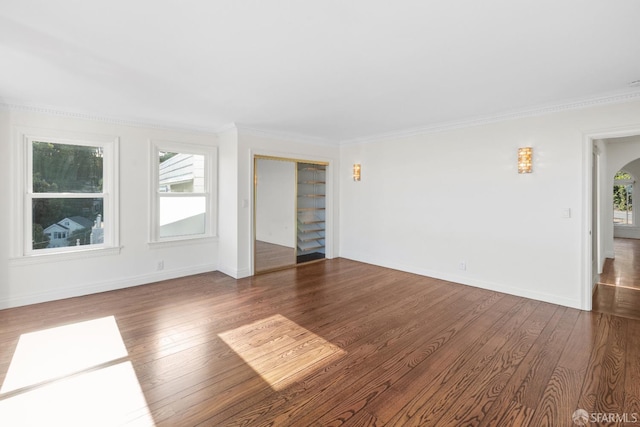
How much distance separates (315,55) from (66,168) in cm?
370

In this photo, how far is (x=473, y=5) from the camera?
1.88 m

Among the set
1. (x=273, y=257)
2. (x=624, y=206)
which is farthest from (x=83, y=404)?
(x=624, y=206)

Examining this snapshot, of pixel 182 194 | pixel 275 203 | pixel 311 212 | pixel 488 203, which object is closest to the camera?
pixel 488 203

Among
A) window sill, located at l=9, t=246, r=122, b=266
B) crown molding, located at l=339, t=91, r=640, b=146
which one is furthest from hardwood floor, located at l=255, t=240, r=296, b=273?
crown molding, located at l=339, t=91, r=640, b=146

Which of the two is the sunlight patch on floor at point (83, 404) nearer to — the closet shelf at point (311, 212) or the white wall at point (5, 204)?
the white wall at point (5, 204)

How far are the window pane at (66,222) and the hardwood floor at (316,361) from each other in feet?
2.66

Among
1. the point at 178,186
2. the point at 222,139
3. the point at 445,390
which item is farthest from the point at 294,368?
the point at 222,139

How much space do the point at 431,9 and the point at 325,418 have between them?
103 inches

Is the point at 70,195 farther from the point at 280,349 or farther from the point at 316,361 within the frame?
the point at 316,361

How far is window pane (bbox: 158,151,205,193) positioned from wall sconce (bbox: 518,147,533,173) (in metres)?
4.80

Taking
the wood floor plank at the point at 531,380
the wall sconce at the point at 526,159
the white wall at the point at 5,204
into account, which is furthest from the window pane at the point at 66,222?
the wall sconce at the point at 526,159

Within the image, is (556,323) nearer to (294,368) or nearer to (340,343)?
(340,343)

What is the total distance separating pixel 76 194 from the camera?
4.13 meters

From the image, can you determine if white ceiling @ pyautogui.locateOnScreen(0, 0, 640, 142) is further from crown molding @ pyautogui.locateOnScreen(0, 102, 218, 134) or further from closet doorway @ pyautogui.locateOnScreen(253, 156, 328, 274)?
closet doorway @ pyautogui.locateOnScreen(253, 156, 328, 274)
